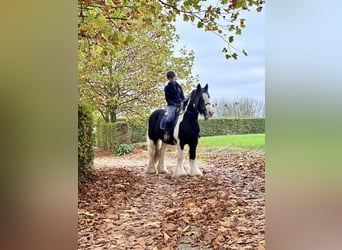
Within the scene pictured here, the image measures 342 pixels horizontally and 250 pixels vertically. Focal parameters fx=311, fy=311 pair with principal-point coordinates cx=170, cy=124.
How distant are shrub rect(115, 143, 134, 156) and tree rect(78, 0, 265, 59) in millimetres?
542

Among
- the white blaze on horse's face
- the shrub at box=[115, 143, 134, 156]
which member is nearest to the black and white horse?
the white blaze on horse's face

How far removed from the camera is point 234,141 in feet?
5.42

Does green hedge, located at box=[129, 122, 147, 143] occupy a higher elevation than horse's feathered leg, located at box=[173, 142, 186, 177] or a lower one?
higher

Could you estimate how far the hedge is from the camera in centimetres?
160

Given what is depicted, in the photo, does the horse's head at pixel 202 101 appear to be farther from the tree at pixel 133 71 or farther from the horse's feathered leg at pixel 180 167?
the horse's feathered leg at pixel 180 167

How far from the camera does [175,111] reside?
5.52ft

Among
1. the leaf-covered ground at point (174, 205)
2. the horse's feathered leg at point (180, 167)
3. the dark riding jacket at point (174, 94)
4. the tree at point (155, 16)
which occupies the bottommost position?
the leaf-covered ground at point (174, 205)

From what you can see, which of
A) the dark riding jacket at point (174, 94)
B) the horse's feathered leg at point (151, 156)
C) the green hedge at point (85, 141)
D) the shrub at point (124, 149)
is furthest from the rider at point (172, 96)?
the green hedge at point (85, 141)

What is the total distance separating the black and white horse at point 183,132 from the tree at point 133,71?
7 centimetres

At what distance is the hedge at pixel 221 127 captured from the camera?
62.9 inches

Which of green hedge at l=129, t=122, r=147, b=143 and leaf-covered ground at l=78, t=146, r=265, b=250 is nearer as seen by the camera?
leaf-covered ground at l=78, t=146, r=265, b=250

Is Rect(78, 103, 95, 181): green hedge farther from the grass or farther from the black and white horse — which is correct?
the grass
